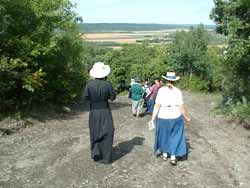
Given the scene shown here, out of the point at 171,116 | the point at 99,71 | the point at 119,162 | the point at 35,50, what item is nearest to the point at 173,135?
the point at 171,116

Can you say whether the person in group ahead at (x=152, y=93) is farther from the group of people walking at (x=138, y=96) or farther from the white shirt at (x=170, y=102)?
the white shirt at (x=170, y=102)

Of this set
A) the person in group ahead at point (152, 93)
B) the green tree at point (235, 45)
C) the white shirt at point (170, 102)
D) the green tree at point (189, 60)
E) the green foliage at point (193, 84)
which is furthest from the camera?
the green tree at point (189, 60)

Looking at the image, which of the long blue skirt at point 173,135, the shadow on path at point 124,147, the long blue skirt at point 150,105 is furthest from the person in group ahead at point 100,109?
the long blue skirt at point 150,105

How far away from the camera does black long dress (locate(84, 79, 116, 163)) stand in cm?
955

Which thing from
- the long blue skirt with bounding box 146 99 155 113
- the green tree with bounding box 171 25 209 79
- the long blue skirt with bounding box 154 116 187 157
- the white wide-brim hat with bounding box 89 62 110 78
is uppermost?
the white wide-brim hat with bounding box 89 62 110 78

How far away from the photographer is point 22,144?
474 inches

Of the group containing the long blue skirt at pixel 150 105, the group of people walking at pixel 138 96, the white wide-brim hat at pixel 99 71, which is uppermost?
the white wide-brim hat at pixel 99 71

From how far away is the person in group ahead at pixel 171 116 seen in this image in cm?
985

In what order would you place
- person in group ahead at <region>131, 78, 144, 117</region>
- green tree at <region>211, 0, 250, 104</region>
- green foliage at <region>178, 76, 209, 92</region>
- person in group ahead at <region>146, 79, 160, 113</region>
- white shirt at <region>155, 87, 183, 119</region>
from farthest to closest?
green foliage at <region>178, 76, 209, 92</region>
person in group ahead at <region>146, 79, 160, 113</region>
person in group ahead at <region>131, 78, 144, 117</region>
green tree at <region>211, 0, 250, 104</region>
white shirt at <region>155, 87, 183, 119</region>

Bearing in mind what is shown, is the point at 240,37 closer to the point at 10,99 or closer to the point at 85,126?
the point at 85,126

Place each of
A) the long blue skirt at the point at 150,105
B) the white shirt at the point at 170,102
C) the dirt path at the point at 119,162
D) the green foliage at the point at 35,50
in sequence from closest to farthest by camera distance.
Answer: the dirt path at the point at 119,162, the white shirt at the point at 170,102, the green foliage at the point at 35,50, the long blue skirt at the point at 150,105

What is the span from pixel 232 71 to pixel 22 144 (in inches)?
391

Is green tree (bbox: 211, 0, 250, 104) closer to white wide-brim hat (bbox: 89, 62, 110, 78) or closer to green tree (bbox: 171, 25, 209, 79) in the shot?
white wide-brim hat (bbox: 89, 62, 110, 78)

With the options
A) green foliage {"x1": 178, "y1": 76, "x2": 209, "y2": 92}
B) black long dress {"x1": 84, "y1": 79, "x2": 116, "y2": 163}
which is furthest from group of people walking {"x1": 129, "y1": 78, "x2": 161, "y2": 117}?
green foliage {"x1": 178, "y1": 76, "x2": 209, "y2": 92}
